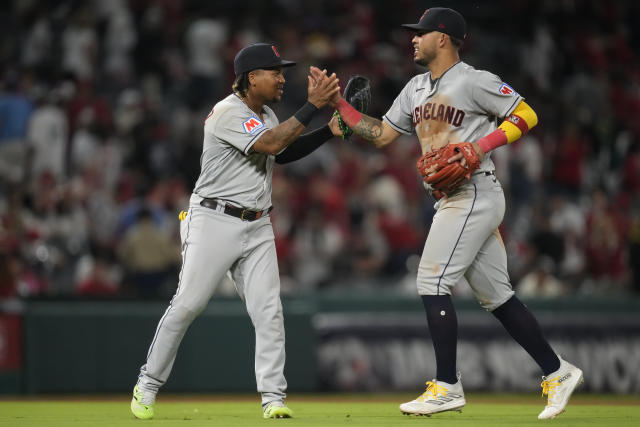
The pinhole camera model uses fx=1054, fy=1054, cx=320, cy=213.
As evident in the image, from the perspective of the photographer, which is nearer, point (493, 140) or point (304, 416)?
point (493, 140)

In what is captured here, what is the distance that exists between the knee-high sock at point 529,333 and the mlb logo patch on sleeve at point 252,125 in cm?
189

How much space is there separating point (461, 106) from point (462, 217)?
692mm

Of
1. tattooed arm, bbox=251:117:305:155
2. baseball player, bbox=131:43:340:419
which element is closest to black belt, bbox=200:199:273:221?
baseball player, bbox=131:43:340:419

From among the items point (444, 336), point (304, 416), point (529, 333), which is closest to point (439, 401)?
point (444, 336)

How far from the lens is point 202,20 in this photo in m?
15.4

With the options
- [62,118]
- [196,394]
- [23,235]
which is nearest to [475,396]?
[196,394]

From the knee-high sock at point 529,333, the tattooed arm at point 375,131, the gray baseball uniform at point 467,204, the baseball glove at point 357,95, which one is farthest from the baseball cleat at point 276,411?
the baseball glove at point 357,95

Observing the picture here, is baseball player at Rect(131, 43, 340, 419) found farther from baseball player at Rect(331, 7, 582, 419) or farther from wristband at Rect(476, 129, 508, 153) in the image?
wristband at Rect(476, 129, 508, 153)

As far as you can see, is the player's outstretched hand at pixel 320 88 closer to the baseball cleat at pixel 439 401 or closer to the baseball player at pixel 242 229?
the baseball player at pixel 242 229

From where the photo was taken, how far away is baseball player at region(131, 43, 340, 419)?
662 centimetres

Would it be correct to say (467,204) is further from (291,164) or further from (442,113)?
(291,164)

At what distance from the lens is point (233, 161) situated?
678cm

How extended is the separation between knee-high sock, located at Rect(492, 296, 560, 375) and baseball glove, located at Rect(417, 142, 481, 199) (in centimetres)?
84

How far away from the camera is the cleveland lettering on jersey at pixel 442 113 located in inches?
259
